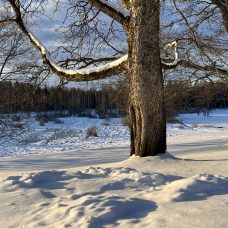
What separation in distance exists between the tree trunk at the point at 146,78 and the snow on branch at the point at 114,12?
10.1 inches

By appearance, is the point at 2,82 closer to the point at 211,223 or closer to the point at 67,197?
the point at 67,197

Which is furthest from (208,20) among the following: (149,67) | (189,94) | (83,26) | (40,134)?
(40,134)

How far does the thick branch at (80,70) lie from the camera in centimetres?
845

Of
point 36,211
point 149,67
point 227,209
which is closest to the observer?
point 227,209

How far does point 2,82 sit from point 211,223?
2017 centimetres

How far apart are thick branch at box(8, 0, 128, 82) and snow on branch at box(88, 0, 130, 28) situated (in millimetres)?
668

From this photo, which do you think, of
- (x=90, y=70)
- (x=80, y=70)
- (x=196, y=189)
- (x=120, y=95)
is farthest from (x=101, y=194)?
(x=120, y=95)

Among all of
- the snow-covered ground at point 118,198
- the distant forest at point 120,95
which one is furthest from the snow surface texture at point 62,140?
the snow-covered ground at point 118,198

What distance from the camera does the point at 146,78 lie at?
7461 millimetres

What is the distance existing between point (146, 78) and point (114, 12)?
1.50 m

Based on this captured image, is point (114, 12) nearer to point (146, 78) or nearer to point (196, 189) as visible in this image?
point (146, 78)

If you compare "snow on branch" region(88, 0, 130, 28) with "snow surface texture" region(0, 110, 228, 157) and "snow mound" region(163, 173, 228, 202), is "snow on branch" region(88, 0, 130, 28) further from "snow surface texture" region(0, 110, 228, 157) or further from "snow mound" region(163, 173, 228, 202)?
"snow surface texture" region(0, 110, 228, 157)

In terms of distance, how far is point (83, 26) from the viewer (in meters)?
10.5

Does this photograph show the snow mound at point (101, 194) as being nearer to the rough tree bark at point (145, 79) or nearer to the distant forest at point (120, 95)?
the rough tree bark at point (145, 79)
